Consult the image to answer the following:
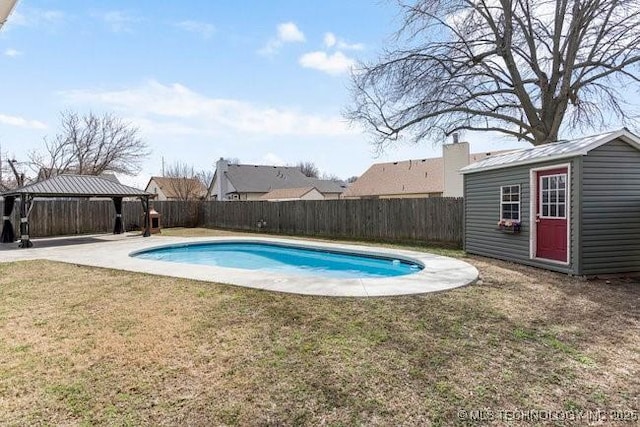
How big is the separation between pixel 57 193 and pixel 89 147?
16.4m

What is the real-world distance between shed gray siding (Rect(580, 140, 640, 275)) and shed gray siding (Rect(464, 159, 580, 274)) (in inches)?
8.0

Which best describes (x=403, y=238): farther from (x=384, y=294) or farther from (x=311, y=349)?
(x=311, y=349)

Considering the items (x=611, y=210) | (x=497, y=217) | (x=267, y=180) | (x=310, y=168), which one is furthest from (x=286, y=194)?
(x=310, y=168)

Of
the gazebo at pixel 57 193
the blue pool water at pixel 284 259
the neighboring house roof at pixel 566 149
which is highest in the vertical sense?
the neighboring house roof at pixel 566 149

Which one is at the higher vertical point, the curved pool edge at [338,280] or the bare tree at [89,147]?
the bare tree at [89,147]

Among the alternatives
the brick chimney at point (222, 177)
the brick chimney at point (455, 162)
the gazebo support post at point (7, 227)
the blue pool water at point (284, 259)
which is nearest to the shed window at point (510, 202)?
the blue pool water at point (284, 259)

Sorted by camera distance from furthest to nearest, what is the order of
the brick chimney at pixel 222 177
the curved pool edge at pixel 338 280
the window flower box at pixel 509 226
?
1. the brick chimney at pixel 222 177
2. the window flower box at pixel 509 226
3. the curved pool edge at pixel 338 280

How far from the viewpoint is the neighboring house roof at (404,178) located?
23688mm

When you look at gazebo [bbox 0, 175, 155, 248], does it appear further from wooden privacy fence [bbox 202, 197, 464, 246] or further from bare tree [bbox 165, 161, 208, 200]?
bare tree [bbox 165, 161, 208, 200]

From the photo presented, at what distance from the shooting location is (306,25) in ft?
35.6

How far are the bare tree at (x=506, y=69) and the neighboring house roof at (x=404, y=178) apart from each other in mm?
9299

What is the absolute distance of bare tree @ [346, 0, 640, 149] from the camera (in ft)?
39.8

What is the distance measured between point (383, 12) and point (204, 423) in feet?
45.5

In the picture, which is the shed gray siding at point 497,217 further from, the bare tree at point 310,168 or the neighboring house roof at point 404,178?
the bare tree at point 310,168
